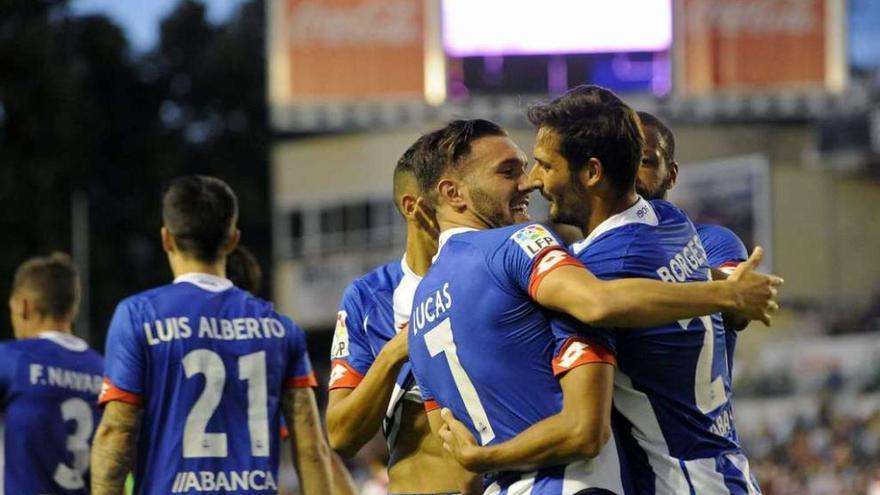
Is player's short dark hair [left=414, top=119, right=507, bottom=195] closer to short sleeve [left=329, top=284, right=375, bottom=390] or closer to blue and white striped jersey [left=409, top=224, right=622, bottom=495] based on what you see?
blue and white striped jersey [left=409, top=224, right=622, bottom=495]

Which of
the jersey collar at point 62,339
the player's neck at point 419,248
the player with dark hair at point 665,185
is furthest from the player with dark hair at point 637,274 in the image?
the jersey collar at point 62,339

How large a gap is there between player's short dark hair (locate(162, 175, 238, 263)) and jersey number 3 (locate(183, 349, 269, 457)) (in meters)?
0.38

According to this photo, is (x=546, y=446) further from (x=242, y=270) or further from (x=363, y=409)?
(x=242, y=270)

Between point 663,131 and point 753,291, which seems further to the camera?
point 663,131

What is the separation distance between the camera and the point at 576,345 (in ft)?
13.8

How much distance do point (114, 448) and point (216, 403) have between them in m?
0.41

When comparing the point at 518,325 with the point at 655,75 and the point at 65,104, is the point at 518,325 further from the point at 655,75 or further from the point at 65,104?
the point at 65,104

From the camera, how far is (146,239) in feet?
172

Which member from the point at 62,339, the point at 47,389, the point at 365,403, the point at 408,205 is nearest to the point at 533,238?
the point at 365,403

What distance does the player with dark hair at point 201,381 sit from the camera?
238 inches

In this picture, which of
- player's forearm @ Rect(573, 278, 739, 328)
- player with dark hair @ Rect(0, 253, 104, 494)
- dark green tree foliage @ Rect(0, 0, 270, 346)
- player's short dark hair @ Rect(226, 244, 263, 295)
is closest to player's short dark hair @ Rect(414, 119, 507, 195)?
player's forearm @ Rect(573, 278, 739, 328)

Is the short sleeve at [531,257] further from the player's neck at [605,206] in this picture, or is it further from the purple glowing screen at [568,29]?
the purple glowing screen at [568,29]

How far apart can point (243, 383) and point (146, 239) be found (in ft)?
154

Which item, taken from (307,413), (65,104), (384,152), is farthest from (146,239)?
(307,413)
